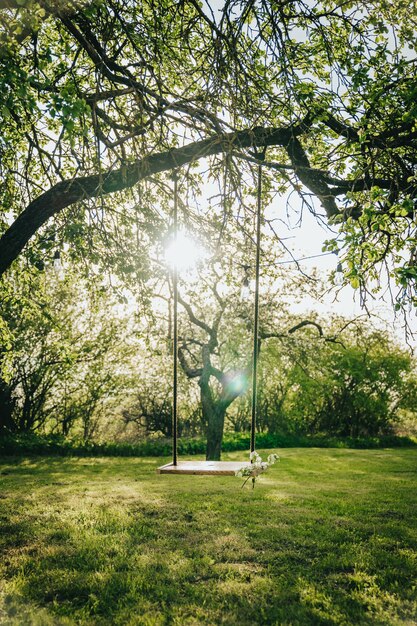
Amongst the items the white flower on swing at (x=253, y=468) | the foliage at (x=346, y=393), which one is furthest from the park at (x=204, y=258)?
the foliage at (x=346, y=393)

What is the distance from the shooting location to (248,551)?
5559 mm

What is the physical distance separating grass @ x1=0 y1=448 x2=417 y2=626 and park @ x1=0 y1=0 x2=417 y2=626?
0.03 meters

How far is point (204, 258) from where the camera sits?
907 centimetres

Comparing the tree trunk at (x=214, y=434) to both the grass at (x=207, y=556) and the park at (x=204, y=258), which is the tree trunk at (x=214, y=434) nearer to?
the park at (x=204, y=258)

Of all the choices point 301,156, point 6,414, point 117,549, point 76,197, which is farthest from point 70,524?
point 6,414

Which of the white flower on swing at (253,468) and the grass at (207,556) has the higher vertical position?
the white flower on swing at (253,468)

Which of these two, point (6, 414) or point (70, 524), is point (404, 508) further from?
point (6, 414)

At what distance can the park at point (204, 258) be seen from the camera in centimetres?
443

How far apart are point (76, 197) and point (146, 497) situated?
5.63m

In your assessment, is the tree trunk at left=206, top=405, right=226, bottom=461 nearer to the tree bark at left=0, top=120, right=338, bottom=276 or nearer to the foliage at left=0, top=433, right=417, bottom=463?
the foliage at left=0, top=433, right=417, bottom=463

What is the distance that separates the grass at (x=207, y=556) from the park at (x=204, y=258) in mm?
31

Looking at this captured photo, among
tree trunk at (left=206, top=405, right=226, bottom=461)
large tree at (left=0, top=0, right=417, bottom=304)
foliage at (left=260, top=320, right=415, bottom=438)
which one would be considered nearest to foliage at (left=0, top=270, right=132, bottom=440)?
tree trunk at (left=206, top=405, right=226, bottom=461)

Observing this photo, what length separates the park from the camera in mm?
4426

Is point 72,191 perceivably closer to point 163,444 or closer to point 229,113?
point 229,113
